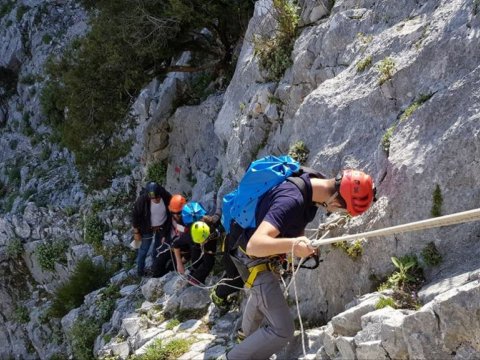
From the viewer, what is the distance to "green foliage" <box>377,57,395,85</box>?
285 inches

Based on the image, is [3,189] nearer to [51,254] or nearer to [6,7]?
[51,254]

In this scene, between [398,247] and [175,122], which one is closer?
[398,247]

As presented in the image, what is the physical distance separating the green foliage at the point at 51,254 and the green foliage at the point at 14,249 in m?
1.39

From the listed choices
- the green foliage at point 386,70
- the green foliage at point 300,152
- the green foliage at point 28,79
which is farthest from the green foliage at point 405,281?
the green foliage at point 28,79

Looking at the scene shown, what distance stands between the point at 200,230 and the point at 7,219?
13387mm

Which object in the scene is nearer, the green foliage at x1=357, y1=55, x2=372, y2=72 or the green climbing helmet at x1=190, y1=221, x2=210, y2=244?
the green foliage at x1=357, y1=55, x2=372, y2=72

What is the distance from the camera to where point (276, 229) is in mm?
4605

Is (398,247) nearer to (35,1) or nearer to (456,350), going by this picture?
(456,350)

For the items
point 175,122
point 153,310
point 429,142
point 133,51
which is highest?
point 133,51

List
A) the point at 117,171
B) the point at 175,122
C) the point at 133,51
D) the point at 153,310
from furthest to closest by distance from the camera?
the point at 117,171 < the point at 175,122 < the point at 133,51 < the point at 153,310

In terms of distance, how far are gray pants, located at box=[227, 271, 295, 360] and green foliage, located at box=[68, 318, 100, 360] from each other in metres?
6.07

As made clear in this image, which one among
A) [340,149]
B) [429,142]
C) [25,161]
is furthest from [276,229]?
[25,161]

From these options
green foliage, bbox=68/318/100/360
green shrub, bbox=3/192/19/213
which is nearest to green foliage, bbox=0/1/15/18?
green shrub, bbox=3/192/19/213

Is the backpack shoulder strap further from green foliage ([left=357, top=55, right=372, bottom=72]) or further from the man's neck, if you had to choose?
green foliage ([left=357, top=55, right=372, bottom=72])
